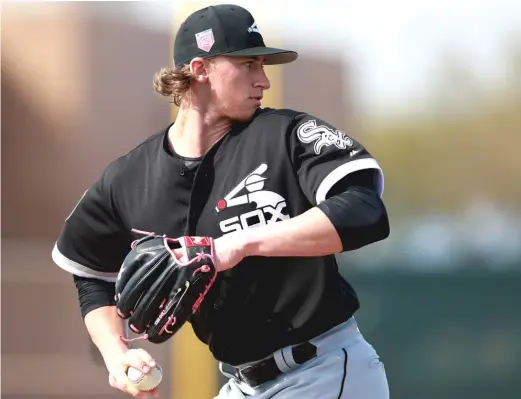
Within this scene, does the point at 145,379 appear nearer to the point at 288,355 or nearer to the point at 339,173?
the point at 288,355

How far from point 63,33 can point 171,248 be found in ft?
10.2

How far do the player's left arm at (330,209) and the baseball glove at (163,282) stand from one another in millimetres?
86

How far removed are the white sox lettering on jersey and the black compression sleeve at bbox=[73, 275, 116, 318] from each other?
15.5 inches

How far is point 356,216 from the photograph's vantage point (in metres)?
1.60

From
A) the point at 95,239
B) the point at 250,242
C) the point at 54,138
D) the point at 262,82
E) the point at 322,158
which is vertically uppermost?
the point at 262,82

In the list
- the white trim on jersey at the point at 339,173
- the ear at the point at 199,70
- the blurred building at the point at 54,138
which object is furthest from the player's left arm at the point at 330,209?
the blurred building at the point at 54,138

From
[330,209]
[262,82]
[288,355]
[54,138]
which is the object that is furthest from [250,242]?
[54,138]

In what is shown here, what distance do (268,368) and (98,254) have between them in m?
0.48

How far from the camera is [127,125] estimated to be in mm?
4441

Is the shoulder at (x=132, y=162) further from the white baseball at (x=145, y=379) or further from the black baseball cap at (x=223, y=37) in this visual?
the white baseball at (x=145, y=379)

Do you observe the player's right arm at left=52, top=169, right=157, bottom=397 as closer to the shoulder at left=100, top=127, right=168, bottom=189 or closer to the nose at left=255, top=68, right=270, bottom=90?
the shoulder at left=100, top=127, right=168, bottom=189

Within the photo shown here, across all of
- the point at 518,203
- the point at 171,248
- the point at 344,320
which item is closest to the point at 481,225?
the point at 518,203

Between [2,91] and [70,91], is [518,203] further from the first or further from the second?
[2,91]

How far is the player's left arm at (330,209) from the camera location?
160cm
